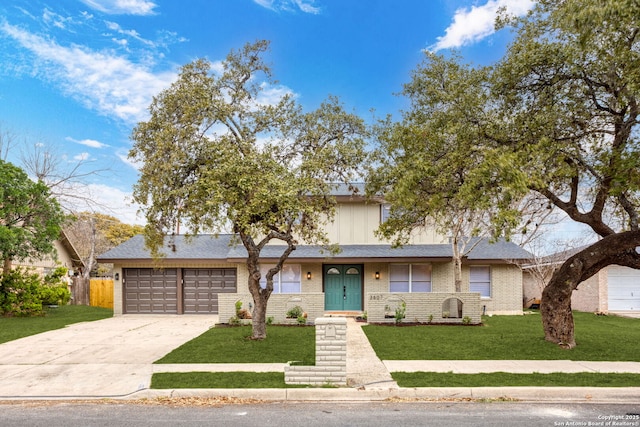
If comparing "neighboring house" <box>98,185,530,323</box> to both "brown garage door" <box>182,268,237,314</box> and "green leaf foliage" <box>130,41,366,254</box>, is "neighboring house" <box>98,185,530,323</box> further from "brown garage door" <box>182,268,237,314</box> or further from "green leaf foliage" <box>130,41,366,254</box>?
"green leaf foliage" <box>130,41,366,254</box>

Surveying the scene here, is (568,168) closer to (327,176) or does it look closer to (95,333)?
(327,176)

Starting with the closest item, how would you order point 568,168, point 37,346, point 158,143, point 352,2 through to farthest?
point 568,168
point 158,143
point 37,346
point 352,2

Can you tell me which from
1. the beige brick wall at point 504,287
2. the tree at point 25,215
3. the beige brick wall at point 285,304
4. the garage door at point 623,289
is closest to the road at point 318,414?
the beige brick wall at point 285,304

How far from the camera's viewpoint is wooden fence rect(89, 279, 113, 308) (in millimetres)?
26922

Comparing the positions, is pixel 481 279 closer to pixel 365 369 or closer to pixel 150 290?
pixel 365 369

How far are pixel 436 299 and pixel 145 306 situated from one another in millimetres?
13147

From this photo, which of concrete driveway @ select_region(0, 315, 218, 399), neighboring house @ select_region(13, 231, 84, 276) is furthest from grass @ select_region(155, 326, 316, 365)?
neighboring house @ select_region(13, 231, 84, 276)

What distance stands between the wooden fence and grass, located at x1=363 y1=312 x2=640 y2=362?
19.2 metres

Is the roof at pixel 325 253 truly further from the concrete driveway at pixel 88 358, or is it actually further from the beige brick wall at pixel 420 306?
the concrete driveway at pixel 88 358

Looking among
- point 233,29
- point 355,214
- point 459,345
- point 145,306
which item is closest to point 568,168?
point 459,345

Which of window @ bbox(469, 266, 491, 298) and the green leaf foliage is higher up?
the green leaf foliage

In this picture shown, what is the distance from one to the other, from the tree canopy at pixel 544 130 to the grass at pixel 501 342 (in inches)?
34.2

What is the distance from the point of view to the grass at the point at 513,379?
7.27m

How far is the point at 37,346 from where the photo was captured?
11.6m
